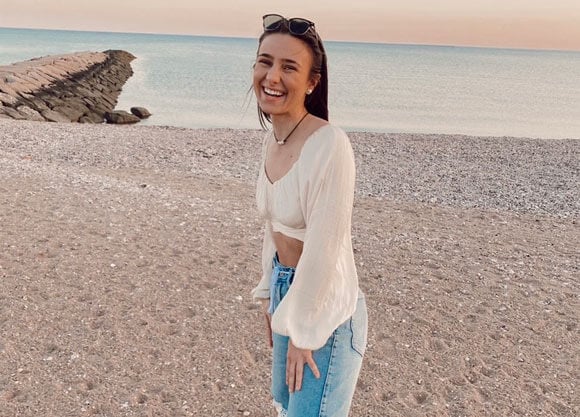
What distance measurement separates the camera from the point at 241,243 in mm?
7234

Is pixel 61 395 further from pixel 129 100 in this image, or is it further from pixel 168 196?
pixel 129 100

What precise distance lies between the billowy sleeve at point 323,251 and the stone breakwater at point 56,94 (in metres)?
20.0

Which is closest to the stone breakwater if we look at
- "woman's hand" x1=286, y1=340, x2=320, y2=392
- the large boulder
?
the large boulder

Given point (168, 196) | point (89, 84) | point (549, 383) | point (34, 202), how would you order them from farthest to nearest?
point (89, 84) → point (168, 196) → point (34, 202) → point (549, 383)

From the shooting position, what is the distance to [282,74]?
2012 millimetres

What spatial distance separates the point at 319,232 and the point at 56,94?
1085 inches

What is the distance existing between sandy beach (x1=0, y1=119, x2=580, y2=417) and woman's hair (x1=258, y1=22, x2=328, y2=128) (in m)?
2.46

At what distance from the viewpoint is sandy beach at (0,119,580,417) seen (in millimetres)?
4164

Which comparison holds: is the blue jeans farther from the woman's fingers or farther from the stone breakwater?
the stone breakwater

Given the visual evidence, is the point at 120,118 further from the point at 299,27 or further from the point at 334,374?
the point at 334,374

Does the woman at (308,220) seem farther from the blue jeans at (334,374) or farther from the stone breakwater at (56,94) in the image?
the stone breakwater at (56,94)

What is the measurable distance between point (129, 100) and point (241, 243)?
2821 cm

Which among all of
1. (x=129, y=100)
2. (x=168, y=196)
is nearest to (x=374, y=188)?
(x=168, y=196)

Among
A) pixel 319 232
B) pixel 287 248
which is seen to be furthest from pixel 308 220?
pixel 287 248
